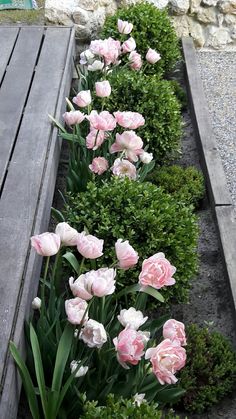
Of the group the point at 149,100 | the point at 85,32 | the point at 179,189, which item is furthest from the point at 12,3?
the point at 179,189

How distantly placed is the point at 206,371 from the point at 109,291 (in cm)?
70

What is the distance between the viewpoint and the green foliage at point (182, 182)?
3488 millimetres

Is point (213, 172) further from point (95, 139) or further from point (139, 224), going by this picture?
point (139, 224)

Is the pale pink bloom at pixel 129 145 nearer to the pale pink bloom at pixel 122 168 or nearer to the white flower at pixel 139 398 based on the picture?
the pale pink bloom at pixel 122 168

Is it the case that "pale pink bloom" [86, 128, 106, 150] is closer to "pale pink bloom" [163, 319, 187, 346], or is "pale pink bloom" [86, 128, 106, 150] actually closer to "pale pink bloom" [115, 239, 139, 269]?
"pale pink bloom" [115, 239, 139, 269]

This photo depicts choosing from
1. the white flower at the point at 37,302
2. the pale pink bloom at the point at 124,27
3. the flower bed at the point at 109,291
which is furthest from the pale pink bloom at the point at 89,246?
the pale pink bloom at the point at 124,27

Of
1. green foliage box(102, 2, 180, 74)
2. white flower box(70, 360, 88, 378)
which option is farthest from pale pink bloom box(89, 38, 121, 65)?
white flower box(70, 360, 88, 378)

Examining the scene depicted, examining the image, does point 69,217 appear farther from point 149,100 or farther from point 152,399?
point 149,100

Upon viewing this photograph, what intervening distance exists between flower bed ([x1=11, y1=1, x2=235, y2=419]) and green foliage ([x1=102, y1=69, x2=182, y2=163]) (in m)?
0.33

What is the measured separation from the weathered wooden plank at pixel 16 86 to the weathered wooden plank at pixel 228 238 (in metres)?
1.04

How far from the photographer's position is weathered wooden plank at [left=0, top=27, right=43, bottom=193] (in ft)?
10.9

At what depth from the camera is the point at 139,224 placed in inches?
106

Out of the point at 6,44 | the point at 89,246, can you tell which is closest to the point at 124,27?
the point at 6,44

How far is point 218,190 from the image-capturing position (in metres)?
3.49
